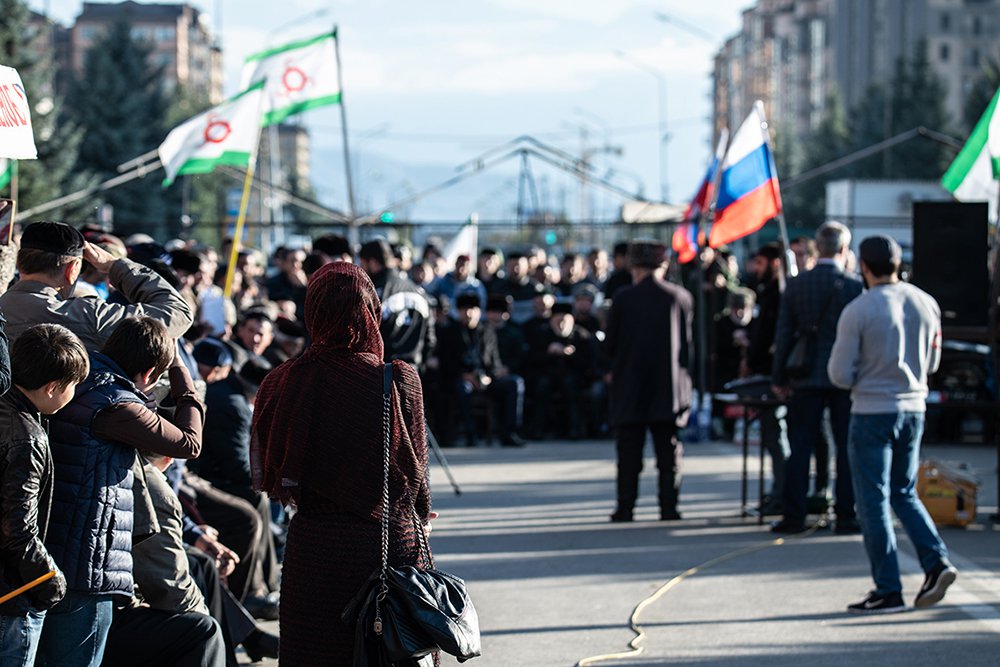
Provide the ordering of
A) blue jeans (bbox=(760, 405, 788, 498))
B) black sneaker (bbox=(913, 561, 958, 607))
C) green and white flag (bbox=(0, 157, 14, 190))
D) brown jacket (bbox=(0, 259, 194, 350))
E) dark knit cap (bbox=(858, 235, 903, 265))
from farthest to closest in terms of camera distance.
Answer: blue jeans (bbox=(760, 405, 788, 498)), green and white flag (bbox=(0, 157, 14, 190)), dark knit cap (bbox=(858, 235, 903, 265)), black sneaker (bbox=(913, 561, 958, 607)), brown jacket (bbox=(0, 259, 194, 350))

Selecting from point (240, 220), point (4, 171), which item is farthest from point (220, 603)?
point (240, 220)

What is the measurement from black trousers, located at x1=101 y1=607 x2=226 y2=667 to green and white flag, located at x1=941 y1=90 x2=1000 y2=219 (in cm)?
831

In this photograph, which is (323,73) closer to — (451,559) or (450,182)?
(450,182)

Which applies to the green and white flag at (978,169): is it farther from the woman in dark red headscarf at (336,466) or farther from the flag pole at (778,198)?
the woman in dark red headscarf at (336,466)

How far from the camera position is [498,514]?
1229 cm

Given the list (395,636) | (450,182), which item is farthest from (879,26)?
(395,636)

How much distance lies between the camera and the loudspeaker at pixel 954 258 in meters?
13.2

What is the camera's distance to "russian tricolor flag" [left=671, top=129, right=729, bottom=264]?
1883 cm

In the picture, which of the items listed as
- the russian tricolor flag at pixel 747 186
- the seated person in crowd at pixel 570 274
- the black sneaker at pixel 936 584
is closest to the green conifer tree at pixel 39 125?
the seated person in crowd at pixel 570 274

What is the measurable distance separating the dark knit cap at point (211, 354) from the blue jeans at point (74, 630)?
3173 mm

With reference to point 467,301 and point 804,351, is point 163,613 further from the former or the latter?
point 467,301

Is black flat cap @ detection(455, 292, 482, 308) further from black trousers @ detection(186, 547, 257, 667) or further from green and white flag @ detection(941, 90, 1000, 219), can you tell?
black trousers @ detection(186, 547, 257, 667)

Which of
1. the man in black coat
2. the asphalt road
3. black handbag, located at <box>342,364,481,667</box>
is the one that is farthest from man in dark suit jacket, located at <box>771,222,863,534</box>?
black handbag, located at <box>342,364,481,667</box>

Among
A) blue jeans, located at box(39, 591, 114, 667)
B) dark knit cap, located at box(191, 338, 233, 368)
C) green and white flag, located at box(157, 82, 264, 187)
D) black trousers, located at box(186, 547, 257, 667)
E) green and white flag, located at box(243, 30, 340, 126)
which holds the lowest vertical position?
black trousers, located at box(186, 547, 257, 667)
